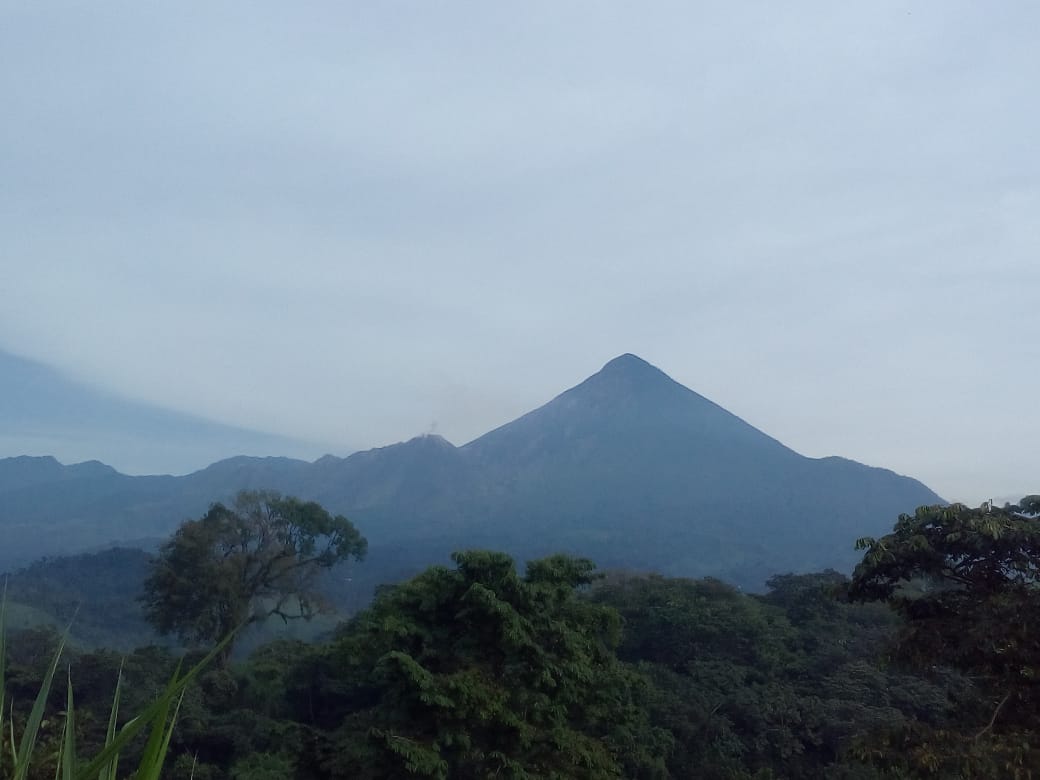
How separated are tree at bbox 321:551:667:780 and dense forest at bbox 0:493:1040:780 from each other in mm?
27

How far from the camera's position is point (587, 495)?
328ft

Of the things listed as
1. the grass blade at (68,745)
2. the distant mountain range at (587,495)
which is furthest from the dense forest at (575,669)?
the distant mountain range at (587,495)

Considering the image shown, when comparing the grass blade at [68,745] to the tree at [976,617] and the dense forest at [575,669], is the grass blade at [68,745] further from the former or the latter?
the tree at [976,617]

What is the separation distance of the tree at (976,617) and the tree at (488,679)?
338 centimetres

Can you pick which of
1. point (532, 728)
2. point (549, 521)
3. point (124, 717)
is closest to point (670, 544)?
A: point (549, 521)

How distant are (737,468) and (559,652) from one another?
104 m

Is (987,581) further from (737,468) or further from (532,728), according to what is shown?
(737,468)

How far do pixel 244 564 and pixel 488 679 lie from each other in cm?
1537

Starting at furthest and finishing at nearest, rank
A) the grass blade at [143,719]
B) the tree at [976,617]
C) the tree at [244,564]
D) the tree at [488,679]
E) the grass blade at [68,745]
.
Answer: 1. the tree at [244,564]
2. the tree at [488,679]
3. the tree at [976,617]
4. the grass blade at [68,745]
5. the grass blade at [143,719]

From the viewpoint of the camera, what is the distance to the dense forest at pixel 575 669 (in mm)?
6078

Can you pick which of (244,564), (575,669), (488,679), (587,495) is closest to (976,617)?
(575,669)

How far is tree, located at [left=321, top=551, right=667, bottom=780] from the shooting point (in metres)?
8.16

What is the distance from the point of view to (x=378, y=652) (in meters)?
9.44

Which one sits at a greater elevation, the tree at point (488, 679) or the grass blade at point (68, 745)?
the grass blade at point (68, 745)
